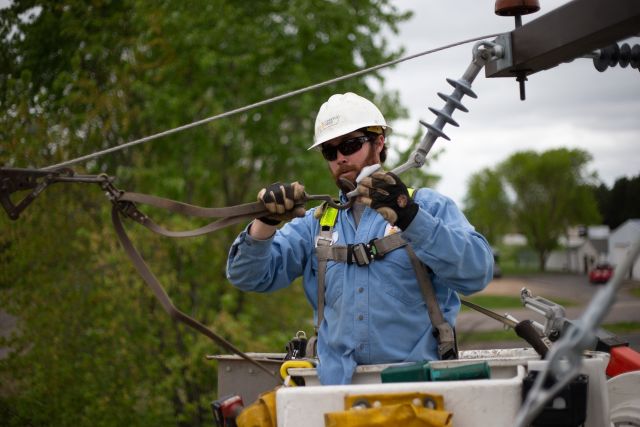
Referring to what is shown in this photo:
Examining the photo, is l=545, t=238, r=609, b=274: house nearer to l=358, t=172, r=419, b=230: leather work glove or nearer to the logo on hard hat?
the logo on hard hat

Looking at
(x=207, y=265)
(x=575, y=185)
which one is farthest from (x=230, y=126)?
(x=575, y=185)

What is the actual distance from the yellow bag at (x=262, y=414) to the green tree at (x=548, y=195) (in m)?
79.5

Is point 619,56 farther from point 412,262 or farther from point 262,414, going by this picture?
point 262,414

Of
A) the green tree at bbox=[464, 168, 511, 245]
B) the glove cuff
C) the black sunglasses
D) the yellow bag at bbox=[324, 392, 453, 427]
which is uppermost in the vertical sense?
the green tree at bbox=[464, 168, 511, 245]

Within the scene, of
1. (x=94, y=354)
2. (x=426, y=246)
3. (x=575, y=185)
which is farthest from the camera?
(x=575, y=185)

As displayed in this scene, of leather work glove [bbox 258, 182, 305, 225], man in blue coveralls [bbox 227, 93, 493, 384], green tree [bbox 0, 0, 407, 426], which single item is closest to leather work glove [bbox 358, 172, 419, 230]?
man in blue coveralls [bbox 227, 93, 493, 384]

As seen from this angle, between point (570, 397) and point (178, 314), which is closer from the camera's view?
point (570, 397)

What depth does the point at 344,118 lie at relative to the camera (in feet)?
12.1

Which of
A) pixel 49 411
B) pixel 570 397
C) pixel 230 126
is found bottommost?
pixel 49 411

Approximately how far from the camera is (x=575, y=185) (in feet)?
261

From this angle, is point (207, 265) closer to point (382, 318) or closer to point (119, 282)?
point (119, 282)

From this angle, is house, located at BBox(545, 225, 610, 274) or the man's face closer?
the man's face

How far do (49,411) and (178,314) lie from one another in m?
7.64

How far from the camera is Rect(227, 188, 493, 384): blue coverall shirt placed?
3.14 m
